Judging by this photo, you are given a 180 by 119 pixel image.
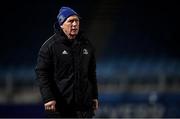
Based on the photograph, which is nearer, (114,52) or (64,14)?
(64,14)

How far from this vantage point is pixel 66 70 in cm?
447

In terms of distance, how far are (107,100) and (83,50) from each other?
13.5 feet

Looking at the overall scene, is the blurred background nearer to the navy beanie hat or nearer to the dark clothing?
the dark clothing

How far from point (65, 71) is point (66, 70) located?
10 mm

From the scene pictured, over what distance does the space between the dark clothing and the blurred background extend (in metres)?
3.91

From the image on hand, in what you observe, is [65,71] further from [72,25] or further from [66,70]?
[72,25]

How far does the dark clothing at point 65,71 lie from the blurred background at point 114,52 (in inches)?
154

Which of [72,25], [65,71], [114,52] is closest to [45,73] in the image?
[65,71]

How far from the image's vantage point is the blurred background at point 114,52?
28.0ft

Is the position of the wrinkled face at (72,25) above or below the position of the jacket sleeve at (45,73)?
above

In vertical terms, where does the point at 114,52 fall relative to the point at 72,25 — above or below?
below

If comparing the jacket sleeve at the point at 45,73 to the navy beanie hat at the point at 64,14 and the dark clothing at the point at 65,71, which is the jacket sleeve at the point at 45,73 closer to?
the dark clothing at the point at 65,71

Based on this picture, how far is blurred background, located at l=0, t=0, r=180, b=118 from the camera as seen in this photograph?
28.0ft

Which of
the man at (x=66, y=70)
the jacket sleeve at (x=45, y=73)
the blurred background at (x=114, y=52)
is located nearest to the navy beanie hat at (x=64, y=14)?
the man at (x=66, y=70)
